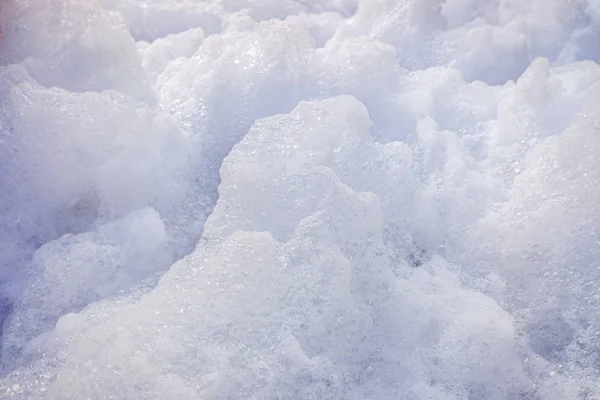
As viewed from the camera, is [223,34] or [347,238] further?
[223,34]

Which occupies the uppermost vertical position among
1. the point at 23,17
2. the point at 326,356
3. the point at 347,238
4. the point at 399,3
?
the point at 23,17

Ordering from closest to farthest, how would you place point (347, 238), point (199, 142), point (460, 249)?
point (347, 238) → point (460, 249) → point (199, 142)

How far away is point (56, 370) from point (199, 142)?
3.21 feet

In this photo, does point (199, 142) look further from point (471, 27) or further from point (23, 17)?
point (471, 27)

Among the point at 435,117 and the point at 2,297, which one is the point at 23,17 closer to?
the point at 2,297

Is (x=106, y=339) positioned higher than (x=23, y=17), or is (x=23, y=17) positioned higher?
(x=23, y=17)

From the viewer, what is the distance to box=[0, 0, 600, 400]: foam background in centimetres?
154

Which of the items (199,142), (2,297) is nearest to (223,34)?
(199,142)

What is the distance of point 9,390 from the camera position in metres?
1.48

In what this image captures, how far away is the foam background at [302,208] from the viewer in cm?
154

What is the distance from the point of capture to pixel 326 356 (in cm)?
157

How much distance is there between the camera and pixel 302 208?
5.82 ft

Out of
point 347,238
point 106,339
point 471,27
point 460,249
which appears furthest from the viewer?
point 471,27

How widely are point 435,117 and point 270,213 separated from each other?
86 centimetres
